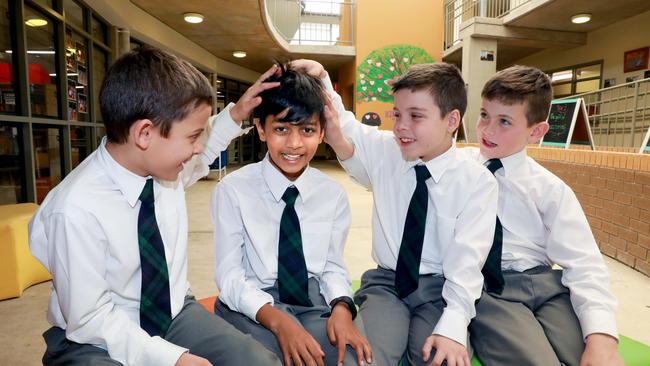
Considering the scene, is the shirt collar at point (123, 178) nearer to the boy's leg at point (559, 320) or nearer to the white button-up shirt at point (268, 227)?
the white button-up shirt at point (268, 227)

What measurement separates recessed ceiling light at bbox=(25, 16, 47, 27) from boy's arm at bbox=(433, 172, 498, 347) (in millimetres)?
3859

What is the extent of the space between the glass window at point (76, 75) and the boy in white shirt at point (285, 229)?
383 cm

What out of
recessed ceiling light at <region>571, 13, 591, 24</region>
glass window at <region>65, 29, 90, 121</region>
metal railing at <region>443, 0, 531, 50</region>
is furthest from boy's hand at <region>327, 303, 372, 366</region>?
metal railing at <region>443, 0, 531, 50</region>

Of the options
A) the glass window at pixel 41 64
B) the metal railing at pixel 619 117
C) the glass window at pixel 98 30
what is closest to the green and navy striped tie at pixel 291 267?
the glass window at pixel 41 64

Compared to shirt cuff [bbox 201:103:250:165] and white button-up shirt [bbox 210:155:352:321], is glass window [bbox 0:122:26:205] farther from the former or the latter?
white button-up shirt [bbox 210:155:352:321]

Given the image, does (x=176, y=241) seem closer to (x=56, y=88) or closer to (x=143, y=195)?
(x=143, y=195)

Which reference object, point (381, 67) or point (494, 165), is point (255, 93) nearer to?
point (494, 165)

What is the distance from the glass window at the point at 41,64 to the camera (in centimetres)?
363

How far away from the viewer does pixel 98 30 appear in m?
5.36

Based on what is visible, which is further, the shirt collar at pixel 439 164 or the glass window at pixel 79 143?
the glass window at pixel 79 143

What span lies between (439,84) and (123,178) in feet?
3.23

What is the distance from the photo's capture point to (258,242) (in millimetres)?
1333

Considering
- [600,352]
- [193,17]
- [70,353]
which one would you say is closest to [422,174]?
[600,352]

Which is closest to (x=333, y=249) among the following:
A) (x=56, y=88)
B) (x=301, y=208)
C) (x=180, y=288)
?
(x=301, y=208)
